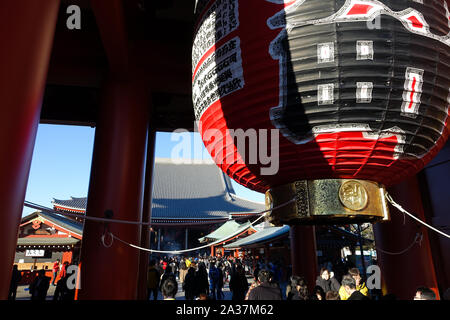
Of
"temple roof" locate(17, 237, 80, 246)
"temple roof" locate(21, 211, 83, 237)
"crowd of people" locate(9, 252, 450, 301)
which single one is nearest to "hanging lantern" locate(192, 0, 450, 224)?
"crowd of people" locate(9, 252, 450, 301)

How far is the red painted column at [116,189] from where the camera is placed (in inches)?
107

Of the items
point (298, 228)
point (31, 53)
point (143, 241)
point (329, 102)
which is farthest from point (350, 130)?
point (298, 228)

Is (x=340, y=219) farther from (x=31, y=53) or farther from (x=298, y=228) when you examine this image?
(x=298, y=228)

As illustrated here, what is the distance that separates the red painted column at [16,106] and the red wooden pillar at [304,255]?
214 inches

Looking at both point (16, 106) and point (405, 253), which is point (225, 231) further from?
point (16, 106)

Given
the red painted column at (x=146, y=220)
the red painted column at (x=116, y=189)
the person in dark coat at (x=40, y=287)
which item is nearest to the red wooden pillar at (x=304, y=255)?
the red painted column at (x=146, y=220)

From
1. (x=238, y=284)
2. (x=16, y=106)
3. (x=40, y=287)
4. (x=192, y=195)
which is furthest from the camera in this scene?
(x=192, y=195)

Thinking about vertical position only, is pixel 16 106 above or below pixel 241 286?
above

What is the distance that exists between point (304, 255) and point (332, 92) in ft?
17.2

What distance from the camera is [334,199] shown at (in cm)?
108

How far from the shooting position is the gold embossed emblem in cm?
107

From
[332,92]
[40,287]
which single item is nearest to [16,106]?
[332,92]
